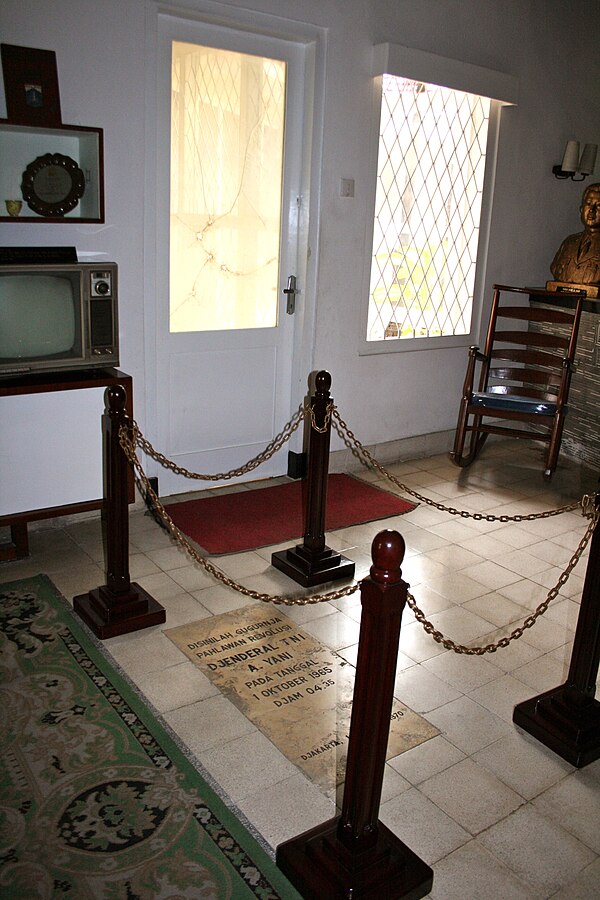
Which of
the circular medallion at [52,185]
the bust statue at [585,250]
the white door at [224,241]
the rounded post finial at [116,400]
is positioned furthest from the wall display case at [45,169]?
the bust statue at [585,250]

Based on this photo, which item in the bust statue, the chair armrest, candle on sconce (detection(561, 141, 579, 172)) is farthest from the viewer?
candle on sconce (detection(561, 141, 579, 172))

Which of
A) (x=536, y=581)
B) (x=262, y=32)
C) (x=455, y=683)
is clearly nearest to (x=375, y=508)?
(x=536, y=581)

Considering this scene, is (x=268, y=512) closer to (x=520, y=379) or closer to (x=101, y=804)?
(x=520, y=379)

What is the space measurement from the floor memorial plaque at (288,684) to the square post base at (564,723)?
12.4 inches

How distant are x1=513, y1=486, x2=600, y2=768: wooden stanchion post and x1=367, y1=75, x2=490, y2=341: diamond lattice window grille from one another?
280 centimetres

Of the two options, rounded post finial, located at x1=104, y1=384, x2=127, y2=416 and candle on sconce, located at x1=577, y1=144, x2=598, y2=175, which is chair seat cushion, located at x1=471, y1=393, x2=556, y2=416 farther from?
rounded post finial, located at x1=104, y1=384, x2=127, y2=416

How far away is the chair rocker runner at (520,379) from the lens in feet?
16.5

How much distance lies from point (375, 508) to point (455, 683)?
1.69 m

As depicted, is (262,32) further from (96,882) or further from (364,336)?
(96,882)

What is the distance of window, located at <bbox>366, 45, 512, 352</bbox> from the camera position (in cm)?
474

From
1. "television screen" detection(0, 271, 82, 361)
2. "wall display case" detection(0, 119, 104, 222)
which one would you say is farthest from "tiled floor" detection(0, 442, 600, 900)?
"wall display case" detection(0, 119, 104, 222)

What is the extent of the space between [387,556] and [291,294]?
3.02 metres

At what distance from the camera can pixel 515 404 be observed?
500 centimetres

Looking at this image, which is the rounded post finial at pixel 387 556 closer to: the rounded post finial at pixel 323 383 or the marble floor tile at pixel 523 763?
the marble floor tile at pixel 523 763
